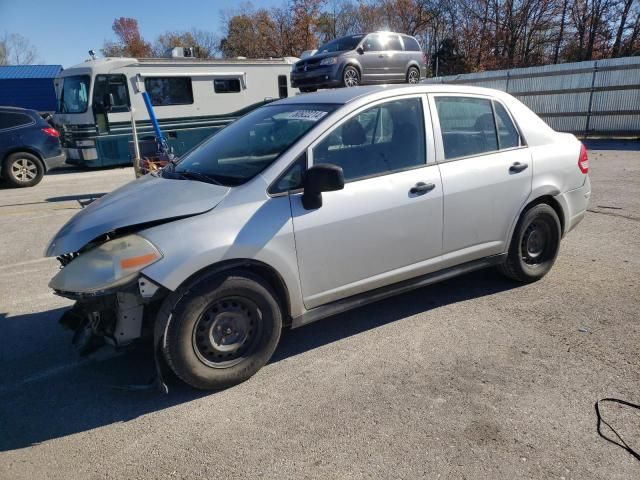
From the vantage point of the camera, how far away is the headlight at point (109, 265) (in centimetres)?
279

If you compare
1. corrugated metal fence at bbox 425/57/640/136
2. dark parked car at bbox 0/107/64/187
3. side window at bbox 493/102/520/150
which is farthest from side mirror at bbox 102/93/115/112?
corrugated metal fence at bbox 425/57/640/136

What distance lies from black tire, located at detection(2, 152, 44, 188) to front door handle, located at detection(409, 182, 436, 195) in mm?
10994

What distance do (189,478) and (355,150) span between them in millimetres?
2321

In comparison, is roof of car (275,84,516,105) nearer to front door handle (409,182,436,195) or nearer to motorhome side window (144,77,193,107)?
front door handle (409,182,436,195)

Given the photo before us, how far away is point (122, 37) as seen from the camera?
2584 inches

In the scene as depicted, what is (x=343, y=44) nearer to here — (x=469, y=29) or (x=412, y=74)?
(x=412, y=74)

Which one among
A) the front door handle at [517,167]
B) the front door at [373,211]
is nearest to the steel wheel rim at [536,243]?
the front door handle at [517,167]

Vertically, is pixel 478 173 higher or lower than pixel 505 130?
lower

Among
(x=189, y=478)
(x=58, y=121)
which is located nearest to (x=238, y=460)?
(x=189, y=478)

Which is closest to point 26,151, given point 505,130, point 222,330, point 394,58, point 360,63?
point 360,63

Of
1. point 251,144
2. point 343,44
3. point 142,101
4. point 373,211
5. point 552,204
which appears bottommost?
point 552,204

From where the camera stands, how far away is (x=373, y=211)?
349 centimetres

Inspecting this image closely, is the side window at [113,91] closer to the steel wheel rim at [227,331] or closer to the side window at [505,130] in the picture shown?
the side window at [505,130]

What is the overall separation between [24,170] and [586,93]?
17152 millimetres
